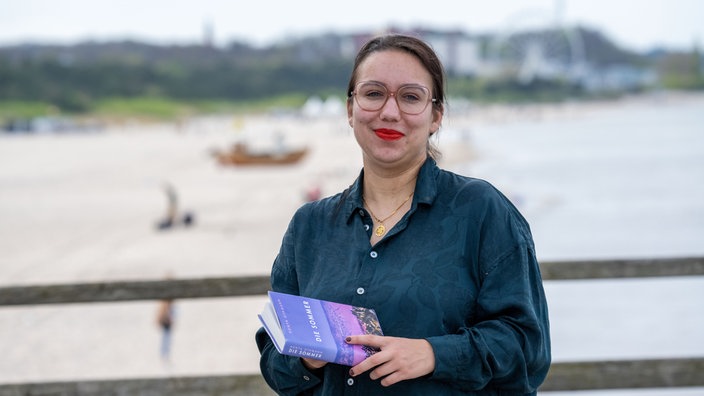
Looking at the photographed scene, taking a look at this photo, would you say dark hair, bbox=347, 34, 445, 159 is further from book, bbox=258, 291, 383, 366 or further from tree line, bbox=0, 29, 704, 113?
tree line, bbox=0, 29, 704, 113

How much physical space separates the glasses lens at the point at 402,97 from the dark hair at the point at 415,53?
1.6 inches

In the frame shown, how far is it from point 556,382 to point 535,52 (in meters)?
134

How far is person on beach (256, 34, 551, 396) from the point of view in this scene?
5.61 feet

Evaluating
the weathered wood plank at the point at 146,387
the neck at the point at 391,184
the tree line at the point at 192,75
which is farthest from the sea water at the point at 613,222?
the tree line at the point at 192,75

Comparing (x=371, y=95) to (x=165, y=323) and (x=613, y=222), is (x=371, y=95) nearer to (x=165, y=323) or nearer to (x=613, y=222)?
(x=165, y=323)

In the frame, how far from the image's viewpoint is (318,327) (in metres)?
1.67

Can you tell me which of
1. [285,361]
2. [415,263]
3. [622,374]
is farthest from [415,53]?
[622,374]

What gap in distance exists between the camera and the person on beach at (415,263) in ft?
5.61

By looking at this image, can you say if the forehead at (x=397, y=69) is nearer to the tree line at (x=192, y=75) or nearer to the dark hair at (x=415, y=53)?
the dark hair at (x=415, y=53)

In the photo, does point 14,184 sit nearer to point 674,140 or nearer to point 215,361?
point 215,361

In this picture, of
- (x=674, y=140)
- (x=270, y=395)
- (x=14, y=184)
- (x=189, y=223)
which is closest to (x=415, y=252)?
(x=270, y=395)

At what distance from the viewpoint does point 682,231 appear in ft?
62.7

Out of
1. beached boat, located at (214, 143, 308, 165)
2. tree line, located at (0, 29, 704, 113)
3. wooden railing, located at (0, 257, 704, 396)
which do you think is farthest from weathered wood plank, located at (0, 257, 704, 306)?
tree line, located at (0, 29, 704, 113)

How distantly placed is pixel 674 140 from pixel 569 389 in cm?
5694
